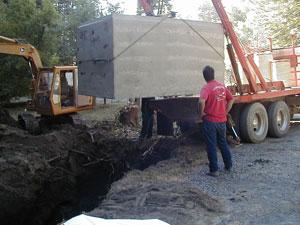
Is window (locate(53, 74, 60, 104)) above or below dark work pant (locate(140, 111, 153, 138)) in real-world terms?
above

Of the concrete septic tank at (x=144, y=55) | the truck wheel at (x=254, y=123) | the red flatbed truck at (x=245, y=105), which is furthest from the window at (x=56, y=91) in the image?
the truck wheel at (x=254, y=123)

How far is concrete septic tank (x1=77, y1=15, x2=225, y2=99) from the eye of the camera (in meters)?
8.07

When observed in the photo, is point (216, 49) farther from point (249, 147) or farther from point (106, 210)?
point (106, 210)

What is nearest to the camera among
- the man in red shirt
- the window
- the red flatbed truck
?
the man in red shirt

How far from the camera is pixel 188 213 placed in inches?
235

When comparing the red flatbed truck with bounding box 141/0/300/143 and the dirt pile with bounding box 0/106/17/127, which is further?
the dirt pile with bounding box 0/106/17/127

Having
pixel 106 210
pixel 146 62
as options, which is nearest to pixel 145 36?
pixel 146 62

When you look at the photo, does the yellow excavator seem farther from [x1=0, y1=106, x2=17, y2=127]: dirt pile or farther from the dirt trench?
the dirt trench

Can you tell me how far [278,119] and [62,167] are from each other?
5807 mm

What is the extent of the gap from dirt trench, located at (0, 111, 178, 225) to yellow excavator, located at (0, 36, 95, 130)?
4.11 ft

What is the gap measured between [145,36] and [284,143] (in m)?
4.74

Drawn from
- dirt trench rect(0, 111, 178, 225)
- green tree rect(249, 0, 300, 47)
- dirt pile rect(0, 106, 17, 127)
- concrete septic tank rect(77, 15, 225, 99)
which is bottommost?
dirt trench rect(0, 111, 178, 225)

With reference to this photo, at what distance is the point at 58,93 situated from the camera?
46.2ft

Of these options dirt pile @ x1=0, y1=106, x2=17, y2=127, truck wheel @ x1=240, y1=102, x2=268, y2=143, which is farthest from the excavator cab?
truck wheel @ x1=240, y1=102, x2=268, y2=143
